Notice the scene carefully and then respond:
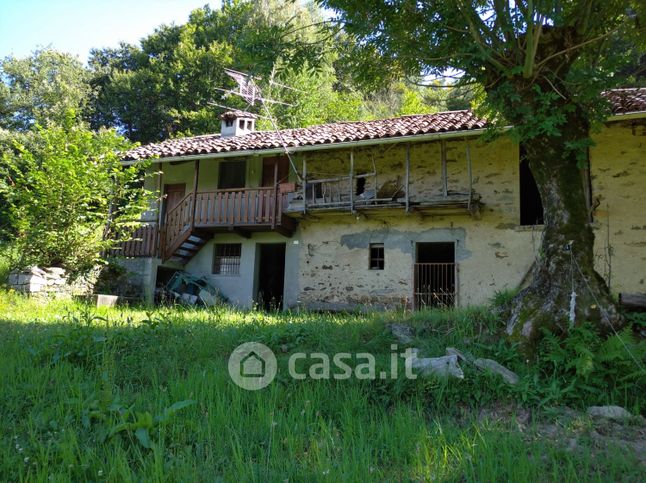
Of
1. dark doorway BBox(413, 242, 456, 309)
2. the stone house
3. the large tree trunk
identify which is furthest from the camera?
dark doorway BBox(413, 242, 456, 309)

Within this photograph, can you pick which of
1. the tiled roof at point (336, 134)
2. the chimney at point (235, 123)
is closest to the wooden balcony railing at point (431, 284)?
the tiled roof at point (336, 134)

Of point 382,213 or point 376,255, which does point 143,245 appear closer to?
point 376,255

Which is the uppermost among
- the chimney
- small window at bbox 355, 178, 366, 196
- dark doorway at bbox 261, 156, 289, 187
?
the chimney

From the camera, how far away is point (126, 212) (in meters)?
12.6

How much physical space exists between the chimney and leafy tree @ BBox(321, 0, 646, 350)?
10799 millimetres

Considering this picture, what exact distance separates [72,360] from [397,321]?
3.88 metres

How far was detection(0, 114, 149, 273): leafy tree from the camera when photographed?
1121 cm

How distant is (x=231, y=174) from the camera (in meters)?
15.6

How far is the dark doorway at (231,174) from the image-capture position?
15.5 meters

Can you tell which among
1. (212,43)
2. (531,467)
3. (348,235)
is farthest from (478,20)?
(212,43)

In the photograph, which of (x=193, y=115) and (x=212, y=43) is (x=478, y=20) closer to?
(x=193, y=115)

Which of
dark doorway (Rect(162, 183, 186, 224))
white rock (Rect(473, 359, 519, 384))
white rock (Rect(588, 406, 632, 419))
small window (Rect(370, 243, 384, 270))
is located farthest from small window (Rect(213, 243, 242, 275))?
white rock (Rect(588, 406, 632, 419))

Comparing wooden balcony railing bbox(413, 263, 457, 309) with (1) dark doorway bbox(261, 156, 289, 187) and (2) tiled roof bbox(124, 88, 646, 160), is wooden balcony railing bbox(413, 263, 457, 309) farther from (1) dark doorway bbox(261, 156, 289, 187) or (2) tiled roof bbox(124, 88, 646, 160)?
(1) dark doorway bbox(261, 156, 289, 187)

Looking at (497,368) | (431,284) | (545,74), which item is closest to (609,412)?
(497,368)
